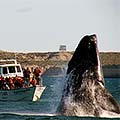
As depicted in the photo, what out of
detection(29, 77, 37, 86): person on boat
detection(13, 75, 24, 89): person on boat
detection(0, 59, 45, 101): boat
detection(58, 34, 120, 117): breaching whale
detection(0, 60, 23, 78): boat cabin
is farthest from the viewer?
detection(0, 60, 23, 78): boat cabin

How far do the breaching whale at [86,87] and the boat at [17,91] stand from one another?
1124 inches

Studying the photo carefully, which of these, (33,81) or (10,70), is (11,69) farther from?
(33,81)

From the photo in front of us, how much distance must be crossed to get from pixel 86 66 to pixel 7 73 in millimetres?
32103

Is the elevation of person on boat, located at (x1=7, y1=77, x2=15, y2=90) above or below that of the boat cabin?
below

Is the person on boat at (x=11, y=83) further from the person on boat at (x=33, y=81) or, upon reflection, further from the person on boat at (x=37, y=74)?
the person on boat at (x=37, y=74)

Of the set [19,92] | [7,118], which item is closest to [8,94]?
[19,92]

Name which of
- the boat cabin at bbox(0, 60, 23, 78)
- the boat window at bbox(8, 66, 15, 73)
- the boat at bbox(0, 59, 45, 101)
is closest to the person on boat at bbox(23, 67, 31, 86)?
the boat at bbox(0, 59, 45, 101)

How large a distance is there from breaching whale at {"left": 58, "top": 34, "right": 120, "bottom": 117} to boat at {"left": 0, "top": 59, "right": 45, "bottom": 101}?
93.7 ft

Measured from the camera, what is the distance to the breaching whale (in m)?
29.9

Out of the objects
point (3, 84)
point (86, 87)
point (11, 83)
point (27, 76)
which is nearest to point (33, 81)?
point (27, 76)

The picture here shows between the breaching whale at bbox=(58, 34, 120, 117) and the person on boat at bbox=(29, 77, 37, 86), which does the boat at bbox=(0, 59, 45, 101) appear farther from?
the breaching whale at bbox=(58, 34, 120, 117)

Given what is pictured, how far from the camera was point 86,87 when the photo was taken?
3020 cm

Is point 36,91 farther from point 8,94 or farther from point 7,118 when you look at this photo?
point 7,118

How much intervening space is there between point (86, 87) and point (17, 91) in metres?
Answer: 29.9
